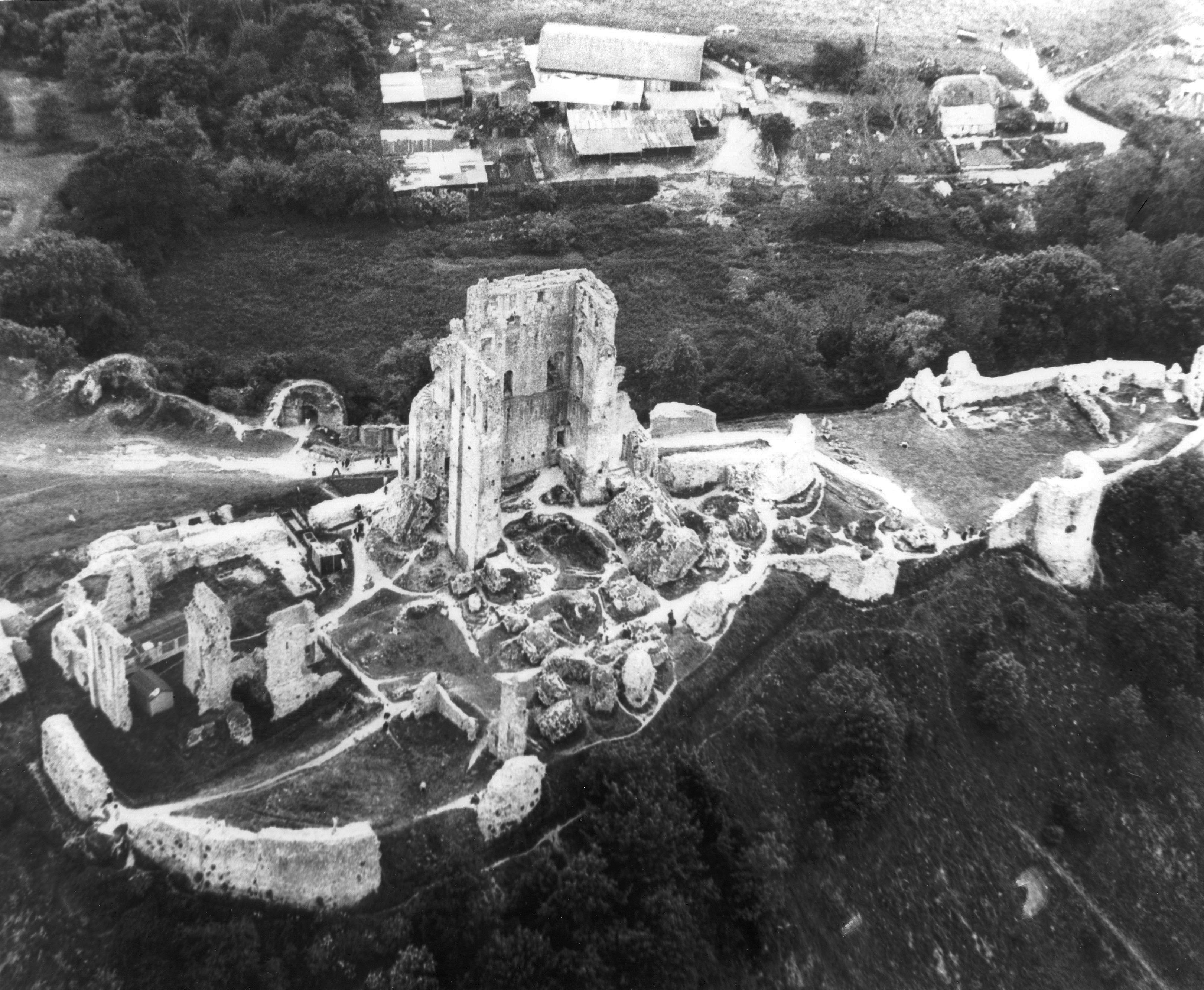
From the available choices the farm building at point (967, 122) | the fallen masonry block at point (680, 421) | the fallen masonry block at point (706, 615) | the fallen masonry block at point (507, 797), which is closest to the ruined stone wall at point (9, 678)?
the fallen masonry block at point (507, 797)

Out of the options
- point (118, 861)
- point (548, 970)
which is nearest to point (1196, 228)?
point (548, 970)

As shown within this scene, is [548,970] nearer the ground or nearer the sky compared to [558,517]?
nearer the ground

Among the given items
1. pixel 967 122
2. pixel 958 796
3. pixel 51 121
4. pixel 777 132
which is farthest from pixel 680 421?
pixel 51 121

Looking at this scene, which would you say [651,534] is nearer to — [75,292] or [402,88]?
[75,292]

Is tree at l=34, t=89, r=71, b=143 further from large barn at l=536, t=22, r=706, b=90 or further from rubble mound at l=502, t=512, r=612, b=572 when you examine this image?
rubble mound at l=502, t=512, r=612, b=572

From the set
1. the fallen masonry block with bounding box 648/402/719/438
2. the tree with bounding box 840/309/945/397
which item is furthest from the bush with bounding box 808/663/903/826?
the tree with bounding box 840/309/945/397

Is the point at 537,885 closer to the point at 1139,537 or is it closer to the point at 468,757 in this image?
the point at 468,757

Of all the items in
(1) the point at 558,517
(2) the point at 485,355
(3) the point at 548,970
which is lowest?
(3) the point at 548,970

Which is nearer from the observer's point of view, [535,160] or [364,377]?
[364,377]
